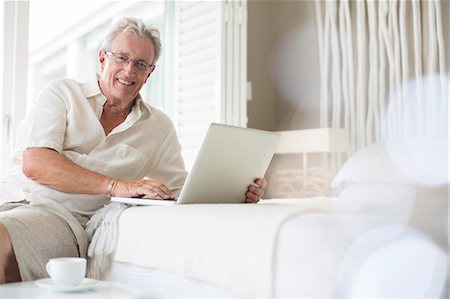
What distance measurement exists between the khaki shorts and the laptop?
0.47ft

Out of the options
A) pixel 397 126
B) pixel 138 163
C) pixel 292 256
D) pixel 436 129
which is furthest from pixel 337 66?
pixel 292 256

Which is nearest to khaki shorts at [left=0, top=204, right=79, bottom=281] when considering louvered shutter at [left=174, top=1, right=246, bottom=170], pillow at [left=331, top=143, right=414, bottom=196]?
pillow at [left=331, top=143, right=414, bottom=196]

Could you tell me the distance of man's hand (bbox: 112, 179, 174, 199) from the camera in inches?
48.7

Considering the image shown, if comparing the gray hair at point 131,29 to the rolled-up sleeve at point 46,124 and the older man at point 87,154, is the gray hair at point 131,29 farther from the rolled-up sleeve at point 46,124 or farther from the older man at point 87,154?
the rolled-up sleeve at point 46,124

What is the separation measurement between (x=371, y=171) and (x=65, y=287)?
1262 millimetres

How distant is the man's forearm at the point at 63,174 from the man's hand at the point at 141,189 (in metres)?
0.04

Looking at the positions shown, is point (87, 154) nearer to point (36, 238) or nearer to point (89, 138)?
point (89, 138)

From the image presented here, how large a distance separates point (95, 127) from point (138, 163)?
0.15 meters

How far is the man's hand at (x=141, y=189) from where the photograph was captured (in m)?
1.24

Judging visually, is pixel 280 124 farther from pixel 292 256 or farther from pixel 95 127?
pixel 292 256

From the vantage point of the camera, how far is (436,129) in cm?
225

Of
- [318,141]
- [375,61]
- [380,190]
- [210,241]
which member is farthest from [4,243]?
[375,61]

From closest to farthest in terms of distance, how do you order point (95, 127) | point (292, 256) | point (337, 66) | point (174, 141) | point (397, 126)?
point (292, 256), point (95, 127), point (174, 141), point (397, 126), point (337, 66)

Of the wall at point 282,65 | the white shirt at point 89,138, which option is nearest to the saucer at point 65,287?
the white shirt at point 89,138
